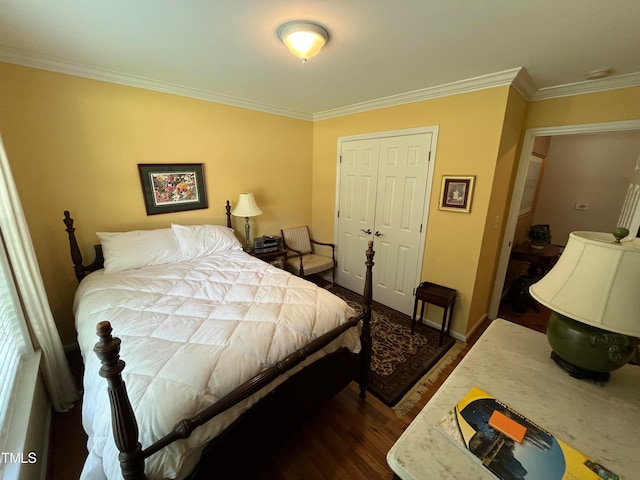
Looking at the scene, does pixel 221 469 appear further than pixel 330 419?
No

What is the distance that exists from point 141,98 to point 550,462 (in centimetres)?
351

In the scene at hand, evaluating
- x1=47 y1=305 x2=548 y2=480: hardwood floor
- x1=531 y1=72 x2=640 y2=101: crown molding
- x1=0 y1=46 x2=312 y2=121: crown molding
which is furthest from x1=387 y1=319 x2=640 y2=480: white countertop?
x1=0 y1=46 x2=312 y2=121: crown molding

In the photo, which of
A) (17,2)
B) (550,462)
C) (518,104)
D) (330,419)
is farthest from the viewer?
(518,104)

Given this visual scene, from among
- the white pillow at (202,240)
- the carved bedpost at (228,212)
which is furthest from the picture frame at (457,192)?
the carved bedpost at (228,212)

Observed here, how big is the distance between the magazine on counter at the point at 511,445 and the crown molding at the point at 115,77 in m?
3.30

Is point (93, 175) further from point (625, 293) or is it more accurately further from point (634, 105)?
point (634, 105)

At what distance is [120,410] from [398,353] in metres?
2.16

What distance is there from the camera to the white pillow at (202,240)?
2.56 meters

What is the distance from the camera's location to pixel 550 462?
72 centimetres

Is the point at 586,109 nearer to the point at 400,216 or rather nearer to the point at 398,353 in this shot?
the point at 400,216

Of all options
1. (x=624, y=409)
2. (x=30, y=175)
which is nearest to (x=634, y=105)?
(x=624, y=409)

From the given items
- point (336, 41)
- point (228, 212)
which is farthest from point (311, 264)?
point (336, 41)

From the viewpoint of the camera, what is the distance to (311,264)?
345 cm

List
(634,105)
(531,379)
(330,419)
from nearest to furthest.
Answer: (531,379), (330,419), (634,105)
